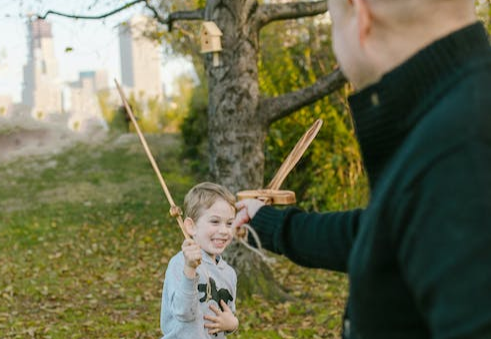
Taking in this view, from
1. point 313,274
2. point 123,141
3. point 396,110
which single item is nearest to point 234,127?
point 313,274

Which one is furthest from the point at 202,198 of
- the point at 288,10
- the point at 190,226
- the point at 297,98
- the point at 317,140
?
the point at 317,140

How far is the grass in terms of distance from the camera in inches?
275

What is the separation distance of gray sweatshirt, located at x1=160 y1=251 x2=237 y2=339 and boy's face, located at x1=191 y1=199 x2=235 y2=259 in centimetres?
8

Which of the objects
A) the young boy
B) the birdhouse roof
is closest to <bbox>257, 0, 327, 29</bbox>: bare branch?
the birdhouse roof

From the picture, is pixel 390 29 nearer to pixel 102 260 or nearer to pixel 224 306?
pixel 224 306

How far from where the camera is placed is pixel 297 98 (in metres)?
7.14

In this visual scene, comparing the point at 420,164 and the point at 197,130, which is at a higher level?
the point at 420,164

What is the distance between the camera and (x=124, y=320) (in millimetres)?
7215

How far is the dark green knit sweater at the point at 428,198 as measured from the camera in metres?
1.06

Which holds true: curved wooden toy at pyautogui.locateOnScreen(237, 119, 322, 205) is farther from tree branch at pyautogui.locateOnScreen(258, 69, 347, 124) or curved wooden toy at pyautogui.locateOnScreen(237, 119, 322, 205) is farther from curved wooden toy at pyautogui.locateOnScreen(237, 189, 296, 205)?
tree branch at pyautogui.locateOnScreen(258, 69, 347, 124)

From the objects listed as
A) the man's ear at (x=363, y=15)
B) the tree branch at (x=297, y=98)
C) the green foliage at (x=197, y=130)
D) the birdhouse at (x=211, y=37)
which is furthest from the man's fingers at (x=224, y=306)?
the green foliage at (x=197, y=130)

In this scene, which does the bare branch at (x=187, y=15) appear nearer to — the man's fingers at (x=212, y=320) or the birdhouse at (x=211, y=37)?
the birdhouse at (x=211, y=37)

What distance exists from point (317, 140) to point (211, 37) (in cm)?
467

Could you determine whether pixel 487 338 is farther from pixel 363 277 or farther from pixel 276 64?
pixel 276 64
